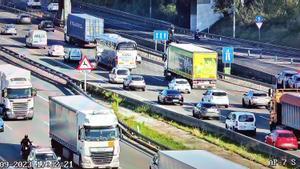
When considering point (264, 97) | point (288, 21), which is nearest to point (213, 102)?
point (264, 97)

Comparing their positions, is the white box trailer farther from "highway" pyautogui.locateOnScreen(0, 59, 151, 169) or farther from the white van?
the white van

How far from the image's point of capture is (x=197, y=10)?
426ft

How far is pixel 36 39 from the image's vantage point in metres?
103

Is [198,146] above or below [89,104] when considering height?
below

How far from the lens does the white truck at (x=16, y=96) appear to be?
58875 mm

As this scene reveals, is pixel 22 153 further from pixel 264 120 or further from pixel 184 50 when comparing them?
pixel 184 50

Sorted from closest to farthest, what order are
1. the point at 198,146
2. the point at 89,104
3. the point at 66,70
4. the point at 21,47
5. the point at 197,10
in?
the point at 89,104 < the point at 198,146 < the point at 66,70 < the point at 21,47 < the point at 197,10

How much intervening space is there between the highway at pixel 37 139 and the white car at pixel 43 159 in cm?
499

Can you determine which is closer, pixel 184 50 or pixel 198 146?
pixel 198 146

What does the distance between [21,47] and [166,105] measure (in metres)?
37.3

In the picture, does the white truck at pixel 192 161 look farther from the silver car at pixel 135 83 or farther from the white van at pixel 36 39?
the white van at pixel 36 39

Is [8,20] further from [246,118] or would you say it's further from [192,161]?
[192,161]

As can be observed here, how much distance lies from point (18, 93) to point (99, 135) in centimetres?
1680
